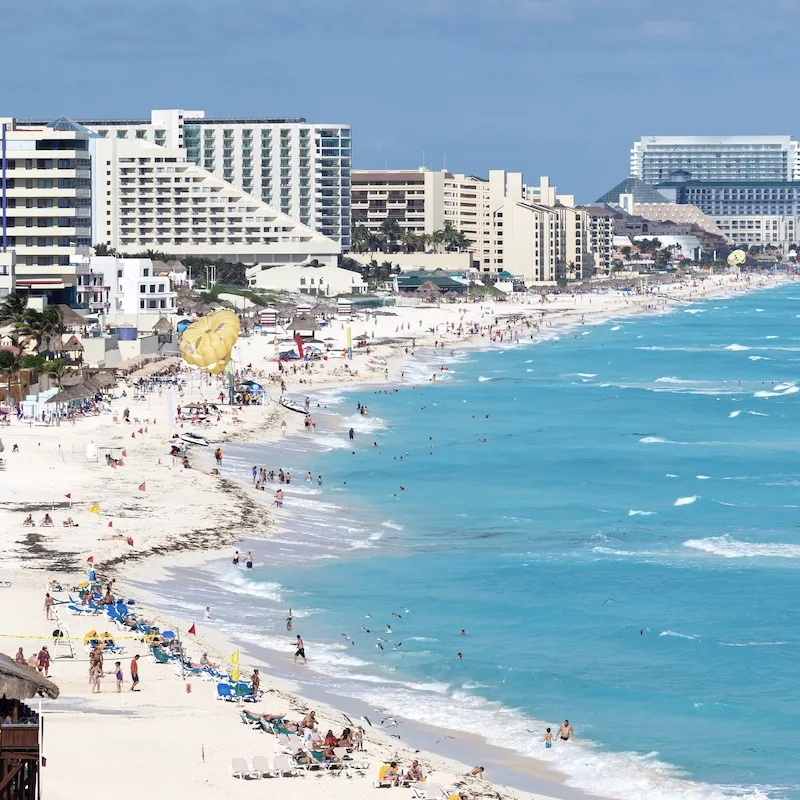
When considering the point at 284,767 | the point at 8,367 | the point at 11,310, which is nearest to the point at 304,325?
the point at 11,310

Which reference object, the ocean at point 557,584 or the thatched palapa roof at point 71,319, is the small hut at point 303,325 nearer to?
the thatched palapa roof at point 71,319

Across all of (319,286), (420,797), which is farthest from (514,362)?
(420,797)

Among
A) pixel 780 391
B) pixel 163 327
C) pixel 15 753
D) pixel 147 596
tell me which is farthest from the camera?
pixel 780 391

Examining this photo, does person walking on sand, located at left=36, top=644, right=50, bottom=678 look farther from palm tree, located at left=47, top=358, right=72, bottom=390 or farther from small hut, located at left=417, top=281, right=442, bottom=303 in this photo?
small hut, located at left=417, top=281, right=442, bottom=303

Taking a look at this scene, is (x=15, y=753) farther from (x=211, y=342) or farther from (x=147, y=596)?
(x=211, y=342)

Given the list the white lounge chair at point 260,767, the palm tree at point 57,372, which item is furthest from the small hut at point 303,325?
the white lounge chair at point 260,767

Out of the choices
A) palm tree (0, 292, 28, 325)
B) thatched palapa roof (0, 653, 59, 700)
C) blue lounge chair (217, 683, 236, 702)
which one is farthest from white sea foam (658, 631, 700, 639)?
palm tree (0, 292, 28, 325)
